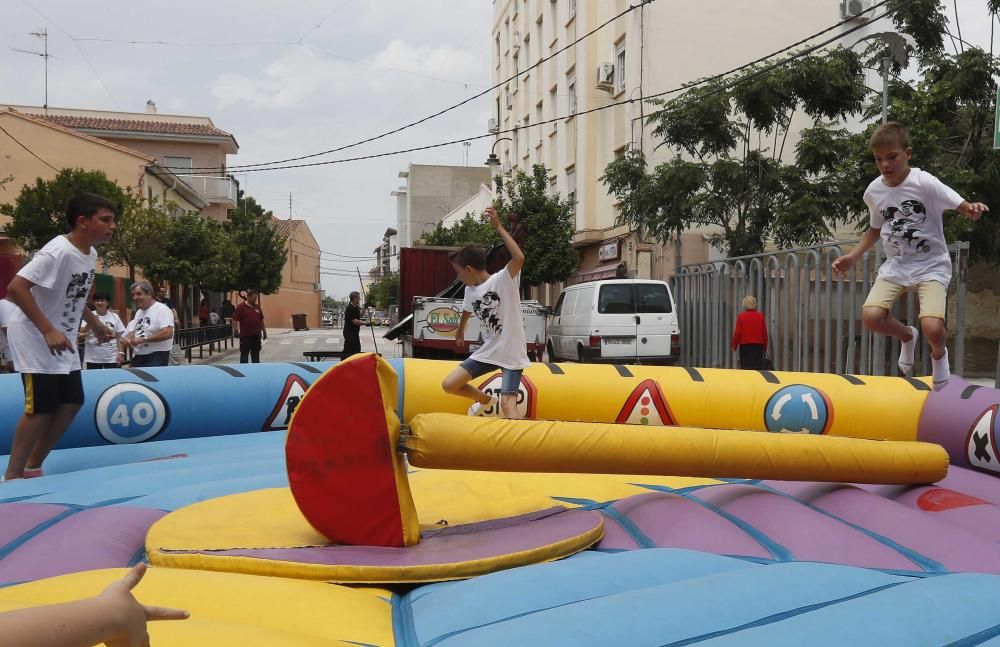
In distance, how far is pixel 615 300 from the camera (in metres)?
14.7

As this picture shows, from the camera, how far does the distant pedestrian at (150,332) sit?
7934 mm

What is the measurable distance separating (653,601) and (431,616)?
696 mm

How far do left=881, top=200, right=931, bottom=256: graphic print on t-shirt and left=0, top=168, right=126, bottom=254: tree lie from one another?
23.0 metres

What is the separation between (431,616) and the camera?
2.48 meters

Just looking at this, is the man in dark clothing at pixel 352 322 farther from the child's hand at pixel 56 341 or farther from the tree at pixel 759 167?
the child's hand at pixel 56 341

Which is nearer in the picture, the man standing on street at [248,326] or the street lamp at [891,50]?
the street lamp at [891,50]

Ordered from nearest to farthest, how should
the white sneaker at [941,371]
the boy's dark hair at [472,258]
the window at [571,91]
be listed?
the white sneaker at [941,371] < the boy's dark hair at [472,258] < the window at [571,91]

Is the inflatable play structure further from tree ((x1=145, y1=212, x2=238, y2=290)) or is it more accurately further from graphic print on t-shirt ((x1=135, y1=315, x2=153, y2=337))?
tree ((x1=145, y1=212, x2=238, y2=290))

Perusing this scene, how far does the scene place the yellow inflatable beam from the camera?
328cm

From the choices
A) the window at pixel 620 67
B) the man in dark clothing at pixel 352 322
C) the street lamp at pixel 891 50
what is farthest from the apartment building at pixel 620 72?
the man in dark clothing at pixel 352 322

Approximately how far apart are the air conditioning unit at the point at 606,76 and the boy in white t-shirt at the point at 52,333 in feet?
70.6

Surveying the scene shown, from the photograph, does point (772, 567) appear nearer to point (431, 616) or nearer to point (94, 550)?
point (431, 616)

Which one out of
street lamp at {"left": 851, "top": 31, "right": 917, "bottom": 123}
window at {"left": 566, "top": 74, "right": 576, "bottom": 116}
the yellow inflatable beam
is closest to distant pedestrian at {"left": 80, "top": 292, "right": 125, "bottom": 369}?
the yellow inflatable beam

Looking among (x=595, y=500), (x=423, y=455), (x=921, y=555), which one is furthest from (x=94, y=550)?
(x=921, y=555)
